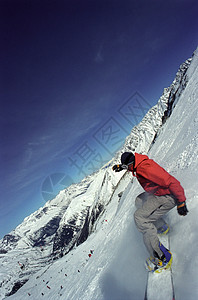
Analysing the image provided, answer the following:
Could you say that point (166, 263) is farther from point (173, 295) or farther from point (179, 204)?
point (179, 204)

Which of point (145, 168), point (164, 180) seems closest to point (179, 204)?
point (164, 180)

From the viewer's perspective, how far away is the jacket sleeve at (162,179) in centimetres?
400

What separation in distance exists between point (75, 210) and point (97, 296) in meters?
184

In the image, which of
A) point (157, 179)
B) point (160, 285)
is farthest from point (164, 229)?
point (157, 179)

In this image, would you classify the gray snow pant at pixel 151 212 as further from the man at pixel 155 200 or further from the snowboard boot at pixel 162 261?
the snowboard boot at pixel 162 261

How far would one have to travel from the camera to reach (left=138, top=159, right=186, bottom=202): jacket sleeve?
157 inches

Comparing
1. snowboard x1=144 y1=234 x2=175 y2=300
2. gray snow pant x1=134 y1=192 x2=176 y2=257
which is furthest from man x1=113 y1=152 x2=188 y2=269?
snowboard x1=144 y1=234 x2=175 y2=300

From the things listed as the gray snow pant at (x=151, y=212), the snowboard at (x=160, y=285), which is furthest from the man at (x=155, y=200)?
the snowboard at (x=160, y=285)

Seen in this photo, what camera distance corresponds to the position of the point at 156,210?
444cm

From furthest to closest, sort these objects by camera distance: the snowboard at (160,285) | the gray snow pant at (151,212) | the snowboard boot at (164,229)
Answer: the snowboard boot at (164,229), the gray snow pant at (151,212), the snowboard at (160,285)

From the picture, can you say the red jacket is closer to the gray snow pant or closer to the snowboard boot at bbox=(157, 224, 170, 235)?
the gray snow pant

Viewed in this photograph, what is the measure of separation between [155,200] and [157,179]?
Result: 0.73 meters

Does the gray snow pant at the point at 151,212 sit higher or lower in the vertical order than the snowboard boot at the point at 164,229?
higher

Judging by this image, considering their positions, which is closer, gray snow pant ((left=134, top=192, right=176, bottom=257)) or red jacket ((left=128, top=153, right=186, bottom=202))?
red jacket ((left=128, top=153, right=186, bottom=202))
